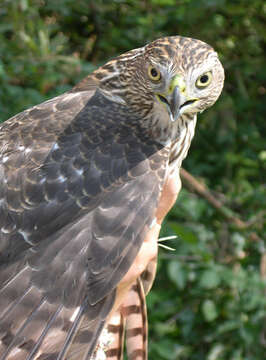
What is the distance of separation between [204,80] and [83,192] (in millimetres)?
591

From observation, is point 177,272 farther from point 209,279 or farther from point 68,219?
point 68,219

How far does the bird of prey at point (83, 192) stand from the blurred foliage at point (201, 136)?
92 centimetres

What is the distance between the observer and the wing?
207cm

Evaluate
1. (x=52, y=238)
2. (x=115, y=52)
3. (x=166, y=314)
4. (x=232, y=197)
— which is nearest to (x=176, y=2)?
(x=115, y=52)

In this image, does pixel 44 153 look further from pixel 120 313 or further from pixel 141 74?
pixel 120 313

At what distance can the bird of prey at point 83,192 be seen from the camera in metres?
2.08

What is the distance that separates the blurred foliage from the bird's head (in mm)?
858

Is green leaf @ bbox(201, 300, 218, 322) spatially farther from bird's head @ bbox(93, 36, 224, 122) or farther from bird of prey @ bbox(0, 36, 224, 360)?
bird's head @ bbox(93, 36, 224, 122)

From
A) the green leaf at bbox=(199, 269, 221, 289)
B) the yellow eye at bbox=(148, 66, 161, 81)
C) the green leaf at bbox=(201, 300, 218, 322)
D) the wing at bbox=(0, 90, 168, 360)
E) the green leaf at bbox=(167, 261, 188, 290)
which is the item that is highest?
the yellow eye at bbox=(148, 66, 161, 81)

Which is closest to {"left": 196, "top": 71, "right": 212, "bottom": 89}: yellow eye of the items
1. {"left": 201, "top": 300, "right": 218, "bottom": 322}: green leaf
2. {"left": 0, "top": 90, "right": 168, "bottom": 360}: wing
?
{"left": 0, "top": 90, "right": 168, "bottom": 360}: wing

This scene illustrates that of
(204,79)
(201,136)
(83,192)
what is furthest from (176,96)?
(201,136)

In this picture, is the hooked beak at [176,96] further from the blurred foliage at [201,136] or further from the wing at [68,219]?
the blurred foliage at [201,136]

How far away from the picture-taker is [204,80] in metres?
2.34

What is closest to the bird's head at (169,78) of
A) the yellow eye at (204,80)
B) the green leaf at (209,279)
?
the yellow eye at (204,80)
